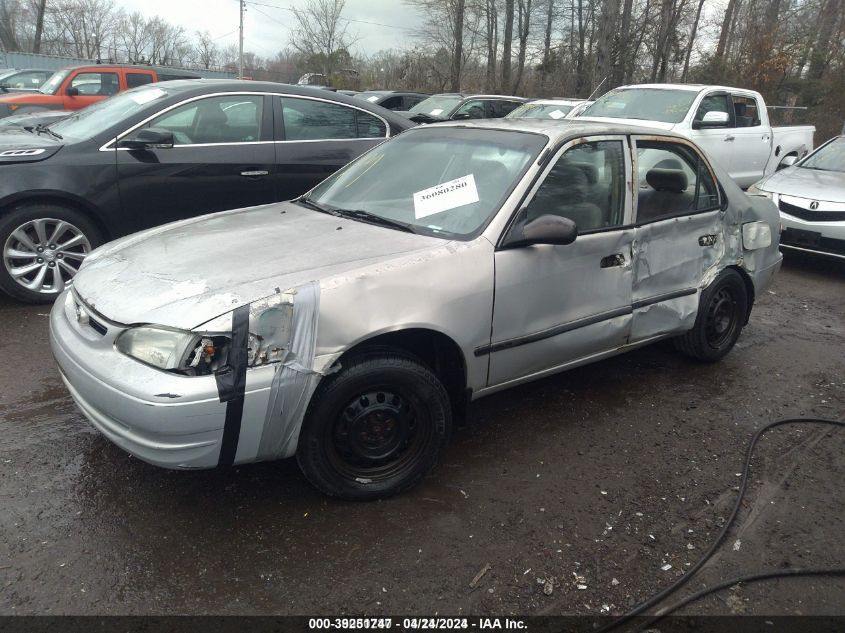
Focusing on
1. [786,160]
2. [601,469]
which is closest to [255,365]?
[601,469]

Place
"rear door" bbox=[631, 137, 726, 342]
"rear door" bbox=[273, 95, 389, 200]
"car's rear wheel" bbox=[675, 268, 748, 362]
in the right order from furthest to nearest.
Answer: "rear door" bbox=[273, 95, 389, 200] → "car's rear wheel" bbox=[675, 268, 748, 362] → "rear door" bbox=[631, 137, 726, 342]

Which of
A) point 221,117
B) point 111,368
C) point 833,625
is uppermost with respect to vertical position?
point 221,117

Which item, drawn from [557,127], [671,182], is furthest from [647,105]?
[557,127]

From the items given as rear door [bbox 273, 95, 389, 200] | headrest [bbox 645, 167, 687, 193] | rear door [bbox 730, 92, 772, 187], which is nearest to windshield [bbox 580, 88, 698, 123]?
rear door [bbox 730, 92, 772, 187]

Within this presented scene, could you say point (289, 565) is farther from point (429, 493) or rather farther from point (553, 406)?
point (553, 406)

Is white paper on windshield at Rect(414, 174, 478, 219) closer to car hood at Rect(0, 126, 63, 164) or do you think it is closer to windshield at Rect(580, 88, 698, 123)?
car hood at Rect(0, 126, 63, 164)

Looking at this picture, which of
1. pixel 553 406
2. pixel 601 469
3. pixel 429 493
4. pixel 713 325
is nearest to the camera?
pixel 429 493

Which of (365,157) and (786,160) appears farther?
(786,160)

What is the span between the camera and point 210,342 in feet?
7.82

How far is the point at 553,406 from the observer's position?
386 centimetres

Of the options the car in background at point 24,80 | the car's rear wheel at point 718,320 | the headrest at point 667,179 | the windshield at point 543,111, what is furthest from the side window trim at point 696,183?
the car in background at point 24,80

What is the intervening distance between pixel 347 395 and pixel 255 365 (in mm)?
408

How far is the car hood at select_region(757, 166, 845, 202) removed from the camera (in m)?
7.06

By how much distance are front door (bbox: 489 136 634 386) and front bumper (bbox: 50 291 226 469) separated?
1338 millimetres
